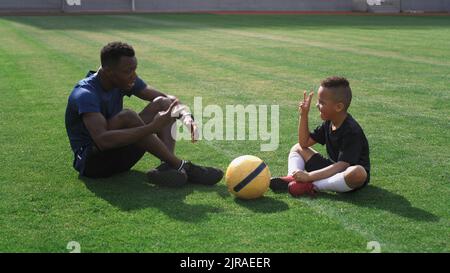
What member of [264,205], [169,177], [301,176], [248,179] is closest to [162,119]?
[169,177]

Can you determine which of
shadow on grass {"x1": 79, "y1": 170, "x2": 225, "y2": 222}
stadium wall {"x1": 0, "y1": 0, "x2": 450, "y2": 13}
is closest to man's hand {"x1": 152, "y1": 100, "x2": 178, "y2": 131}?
shadow on grass {"x1": 79, "y1": 170, "x2": 225, "y2": 222}

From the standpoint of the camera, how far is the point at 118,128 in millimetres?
5703

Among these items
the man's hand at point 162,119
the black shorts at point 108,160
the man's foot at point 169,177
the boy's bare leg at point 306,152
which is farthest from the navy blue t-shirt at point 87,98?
the boy's bare leg at point 306,152

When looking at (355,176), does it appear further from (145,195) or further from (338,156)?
(145,195)

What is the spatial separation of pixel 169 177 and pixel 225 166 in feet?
3.23

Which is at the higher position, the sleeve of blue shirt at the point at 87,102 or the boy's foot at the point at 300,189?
the sleeve of blue shirt at the point at 87,102

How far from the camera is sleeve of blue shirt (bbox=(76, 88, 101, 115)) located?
5570mm

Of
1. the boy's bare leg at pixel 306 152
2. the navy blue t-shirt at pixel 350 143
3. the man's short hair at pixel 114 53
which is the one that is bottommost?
the boy's bare leg at pixel 306 152

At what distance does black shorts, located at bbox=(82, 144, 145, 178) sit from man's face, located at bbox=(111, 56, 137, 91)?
1.91 feet

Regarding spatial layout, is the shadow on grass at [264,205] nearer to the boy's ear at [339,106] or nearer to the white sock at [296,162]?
the white sock at [296,162]

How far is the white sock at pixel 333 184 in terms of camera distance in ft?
17.7

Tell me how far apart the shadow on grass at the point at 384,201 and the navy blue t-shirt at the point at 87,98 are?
199 cm
